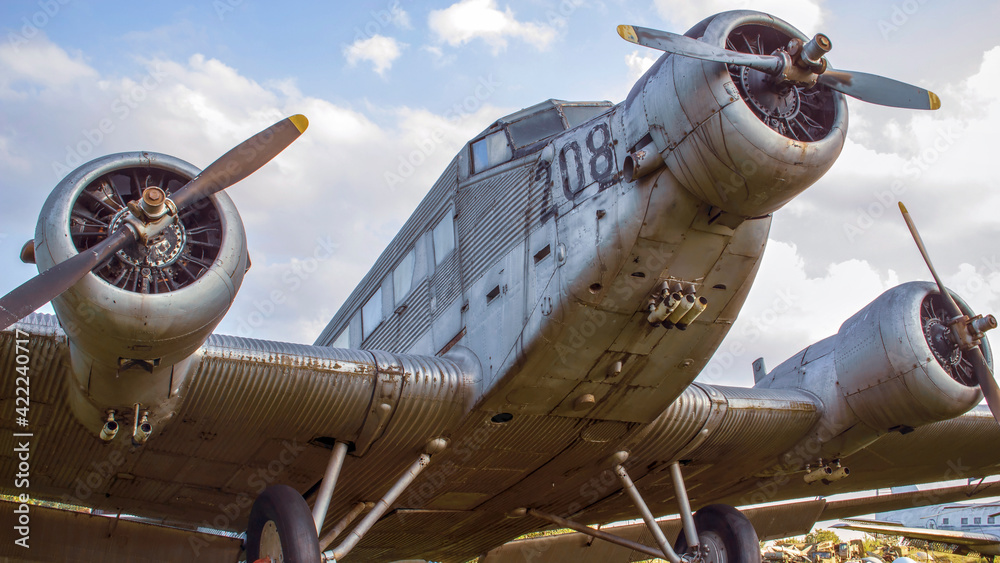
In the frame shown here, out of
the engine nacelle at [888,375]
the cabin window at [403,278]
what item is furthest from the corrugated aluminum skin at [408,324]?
the engine nacelle at [888,375]

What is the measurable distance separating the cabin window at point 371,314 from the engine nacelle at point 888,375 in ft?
18.8

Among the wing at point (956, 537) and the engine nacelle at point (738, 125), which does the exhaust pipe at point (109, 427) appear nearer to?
the engine nacelle at point (738, 125)

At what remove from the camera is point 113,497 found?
9078 millimetres

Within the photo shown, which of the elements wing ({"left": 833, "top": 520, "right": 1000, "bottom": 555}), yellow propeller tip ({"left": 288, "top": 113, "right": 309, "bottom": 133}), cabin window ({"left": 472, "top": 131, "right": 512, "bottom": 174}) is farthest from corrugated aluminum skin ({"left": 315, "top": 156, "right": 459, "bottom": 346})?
wing ({"left": 833, "top": 520, "right": 1000, "bottom": 555})

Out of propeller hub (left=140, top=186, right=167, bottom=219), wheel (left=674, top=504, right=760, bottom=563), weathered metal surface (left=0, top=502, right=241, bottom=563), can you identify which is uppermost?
propeller hub (left=140, top=186, right=167, bottom=219)

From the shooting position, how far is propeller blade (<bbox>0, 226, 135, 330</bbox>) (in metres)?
5.81

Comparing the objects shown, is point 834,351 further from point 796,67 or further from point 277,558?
point 277,558

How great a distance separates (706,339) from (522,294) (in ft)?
5.88

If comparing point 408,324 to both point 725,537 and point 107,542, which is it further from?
point 725,537

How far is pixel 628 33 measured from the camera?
625cm

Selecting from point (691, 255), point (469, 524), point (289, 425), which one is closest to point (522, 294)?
point (691, 255)

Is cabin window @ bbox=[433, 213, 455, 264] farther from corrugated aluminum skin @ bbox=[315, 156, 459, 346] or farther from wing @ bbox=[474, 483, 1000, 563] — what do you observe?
wing @ bbox=[474, 483, 1000, 563]

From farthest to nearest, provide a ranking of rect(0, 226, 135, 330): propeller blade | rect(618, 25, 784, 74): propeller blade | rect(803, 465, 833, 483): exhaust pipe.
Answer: rect(803, 465, 833, 483): exhaust pipe → rect(618, 25, 784, 74): propeller blade → rect(0, 226, 135, 330): propeller blade

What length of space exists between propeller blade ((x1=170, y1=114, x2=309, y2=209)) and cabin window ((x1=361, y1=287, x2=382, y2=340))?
4.22 m
